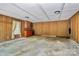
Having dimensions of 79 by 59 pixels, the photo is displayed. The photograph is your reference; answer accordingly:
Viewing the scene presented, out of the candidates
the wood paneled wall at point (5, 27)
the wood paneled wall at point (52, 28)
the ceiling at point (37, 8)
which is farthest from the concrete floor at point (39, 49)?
the wood paneled wall at point (52, 28)

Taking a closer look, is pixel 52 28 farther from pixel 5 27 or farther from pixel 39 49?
pixel 39 49

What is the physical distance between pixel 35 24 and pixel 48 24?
2.10 metres

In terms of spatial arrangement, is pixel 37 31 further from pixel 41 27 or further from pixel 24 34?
pixel 24 34

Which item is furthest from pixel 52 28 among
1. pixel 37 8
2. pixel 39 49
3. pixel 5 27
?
pixel 37 8

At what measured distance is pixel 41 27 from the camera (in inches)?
541

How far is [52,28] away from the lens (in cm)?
1284

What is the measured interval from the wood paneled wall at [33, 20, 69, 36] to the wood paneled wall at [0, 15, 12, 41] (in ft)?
19.7

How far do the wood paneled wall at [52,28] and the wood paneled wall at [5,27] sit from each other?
19.7 feet

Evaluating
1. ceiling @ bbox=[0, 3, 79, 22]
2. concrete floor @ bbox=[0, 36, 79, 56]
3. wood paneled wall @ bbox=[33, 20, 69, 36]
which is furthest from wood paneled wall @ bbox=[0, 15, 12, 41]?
wood paneled wall @ bbox=[33, 20, 69, 36]

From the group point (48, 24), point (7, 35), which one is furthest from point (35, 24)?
point (7, 35)

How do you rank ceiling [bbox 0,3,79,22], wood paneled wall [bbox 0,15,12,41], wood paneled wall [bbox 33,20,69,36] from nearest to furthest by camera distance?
1. ceiling [bbox 0,3,79,22]
2. wood paneled wall [bbox 0,15,12,41]
3. wood paneled wall [bbox 33,20,69,36]

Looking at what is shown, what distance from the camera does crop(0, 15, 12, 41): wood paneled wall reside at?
7.29m

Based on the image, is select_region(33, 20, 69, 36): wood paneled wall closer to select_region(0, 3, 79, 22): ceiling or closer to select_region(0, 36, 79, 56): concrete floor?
select_region(0, 3, 79, 22): ceiling

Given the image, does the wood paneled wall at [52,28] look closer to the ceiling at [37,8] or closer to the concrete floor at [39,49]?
the ceiling at [37,8]
